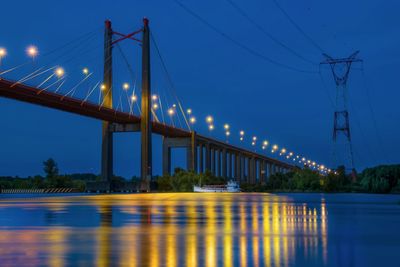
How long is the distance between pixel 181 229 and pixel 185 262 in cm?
653

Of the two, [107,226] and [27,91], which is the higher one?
[27,91]

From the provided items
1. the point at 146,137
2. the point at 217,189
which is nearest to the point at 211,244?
the point at 146,137

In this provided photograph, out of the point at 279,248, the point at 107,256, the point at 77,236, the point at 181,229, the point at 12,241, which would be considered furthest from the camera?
the point at 181,229

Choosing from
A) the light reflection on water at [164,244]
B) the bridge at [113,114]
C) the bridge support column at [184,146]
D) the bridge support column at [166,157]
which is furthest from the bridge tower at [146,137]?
the light reflection on water at [164,244]

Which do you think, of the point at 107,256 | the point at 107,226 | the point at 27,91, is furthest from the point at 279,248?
the point at 27,91

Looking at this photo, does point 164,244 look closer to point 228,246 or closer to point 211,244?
point 211,244

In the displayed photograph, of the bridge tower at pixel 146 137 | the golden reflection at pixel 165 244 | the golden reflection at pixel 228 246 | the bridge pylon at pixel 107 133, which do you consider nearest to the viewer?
the golden reflection at pixel 228 246

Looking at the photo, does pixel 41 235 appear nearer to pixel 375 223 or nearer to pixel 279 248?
pixel 279 248

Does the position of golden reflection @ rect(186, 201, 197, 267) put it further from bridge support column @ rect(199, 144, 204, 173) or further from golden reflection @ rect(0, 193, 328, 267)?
bridge support column @ rect(199, 144, 204, 173)

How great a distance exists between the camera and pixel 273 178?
115 meters

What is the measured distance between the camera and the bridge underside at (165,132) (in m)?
68.2

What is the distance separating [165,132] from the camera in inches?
3935

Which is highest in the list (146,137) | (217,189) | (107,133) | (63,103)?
(63,103)

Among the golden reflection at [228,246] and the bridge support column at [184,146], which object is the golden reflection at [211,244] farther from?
the bridge support column at [184,146]
